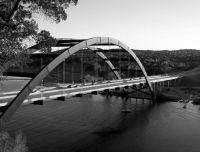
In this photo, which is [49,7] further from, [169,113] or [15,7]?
[169,113]

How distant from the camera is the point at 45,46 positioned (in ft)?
65.1

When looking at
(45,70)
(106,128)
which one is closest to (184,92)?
(106,128)

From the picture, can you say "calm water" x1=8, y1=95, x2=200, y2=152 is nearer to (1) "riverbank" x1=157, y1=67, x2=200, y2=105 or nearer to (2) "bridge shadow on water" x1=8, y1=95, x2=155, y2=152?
(2) "bridge shadow on water" x1=8, y1=95, x2=155, y2=152

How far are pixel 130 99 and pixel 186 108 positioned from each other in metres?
17.3

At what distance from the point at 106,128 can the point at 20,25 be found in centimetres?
2739

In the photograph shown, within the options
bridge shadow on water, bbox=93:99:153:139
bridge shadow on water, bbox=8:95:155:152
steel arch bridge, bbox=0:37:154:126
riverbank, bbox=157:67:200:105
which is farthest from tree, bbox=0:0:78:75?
riverbank, bbox=157:67:200:105

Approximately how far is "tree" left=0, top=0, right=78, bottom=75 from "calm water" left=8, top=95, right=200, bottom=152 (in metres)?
15.3

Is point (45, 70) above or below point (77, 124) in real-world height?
above

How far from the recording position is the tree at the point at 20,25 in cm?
1748

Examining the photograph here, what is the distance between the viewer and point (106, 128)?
140ft

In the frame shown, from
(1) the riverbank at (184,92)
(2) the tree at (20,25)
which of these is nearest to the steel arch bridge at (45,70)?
(2) the tree at (20,25)

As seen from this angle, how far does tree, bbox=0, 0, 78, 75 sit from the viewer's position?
17.5 meters

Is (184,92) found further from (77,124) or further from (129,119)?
(77,124)

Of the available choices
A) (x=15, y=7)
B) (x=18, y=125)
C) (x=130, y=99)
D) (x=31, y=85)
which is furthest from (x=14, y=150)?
(x=130, y=99)
